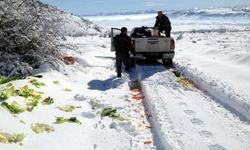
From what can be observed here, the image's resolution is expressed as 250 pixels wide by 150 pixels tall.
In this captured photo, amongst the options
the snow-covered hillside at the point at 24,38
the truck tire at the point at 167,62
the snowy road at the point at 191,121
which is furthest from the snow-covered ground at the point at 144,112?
the truck tire at the point at 167,62

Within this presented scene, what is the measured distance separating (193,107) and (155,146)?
2480 millimetres

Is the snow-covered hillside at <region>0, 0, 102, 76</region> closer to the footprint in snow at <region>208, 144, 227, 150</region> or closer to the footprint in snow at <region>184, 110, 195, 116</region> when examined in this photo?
the footprint in snow at <region>184, 110, 195, 116</region>

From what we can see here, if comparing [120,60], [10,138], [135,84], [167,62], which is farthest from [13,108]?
[167,62]

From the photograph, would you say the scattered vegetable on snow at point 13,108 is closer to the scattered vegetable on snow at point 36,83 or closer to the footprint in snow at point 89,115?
the footprint in snow at point 89,115

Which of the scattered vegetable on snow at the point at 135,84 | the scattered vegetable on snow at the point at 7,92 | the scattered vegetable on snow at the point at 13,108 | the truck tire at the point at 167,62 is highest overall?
the scattered vegetable on snow at the point at 7,92

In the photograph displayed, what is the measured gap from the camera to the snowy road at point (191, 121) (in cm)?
683

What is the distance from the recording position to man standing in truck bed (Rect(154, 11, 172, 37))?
1794 centimetres

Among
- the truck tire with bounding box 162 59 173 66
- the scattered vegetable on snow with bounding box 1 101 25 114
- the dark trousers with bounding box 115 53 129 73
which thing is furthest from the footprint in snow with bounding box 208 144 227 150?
the truck tire with bounding box 162 59 173 66

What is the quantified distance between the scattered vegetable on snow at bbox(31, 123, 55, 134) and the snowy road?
6.30 ft

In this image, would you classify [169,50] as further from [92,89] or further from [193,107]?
[193,107]

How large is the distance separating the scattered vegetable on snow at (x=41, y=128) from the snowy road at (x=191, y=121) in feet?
6.30

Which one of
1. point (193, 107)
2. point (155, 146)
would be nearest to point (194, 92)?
point (193, 107)

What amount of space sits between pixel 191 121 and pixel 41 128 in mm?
2856

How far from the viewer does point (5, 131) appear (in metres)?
6.64
